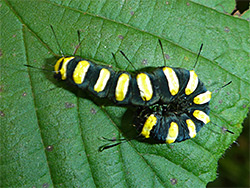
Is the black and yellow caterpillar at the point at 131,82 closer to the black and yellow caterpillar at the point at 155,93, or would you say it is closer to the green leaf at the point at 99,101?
the black and yellow caterpillar at the point at 155,93

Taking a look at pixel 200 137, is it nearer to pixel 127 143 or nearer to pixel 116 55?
pixel 127 143

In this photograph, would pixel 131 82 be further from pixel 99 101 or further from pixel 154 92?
pixel 99 101

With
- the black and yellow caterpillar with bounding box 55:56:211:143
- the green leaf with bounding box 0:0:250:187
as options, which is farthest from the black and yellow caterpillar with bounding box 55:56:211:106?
the green leaf with bounding box 0:0:250:187

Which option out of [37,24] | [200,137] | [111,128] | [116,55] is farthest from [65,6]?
[200,137]

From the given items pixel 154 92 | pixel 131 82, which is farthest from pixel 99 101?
pixel 154 92

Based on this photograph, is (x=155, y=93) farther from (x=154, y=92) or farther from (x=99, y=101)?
(x=99, y=101)

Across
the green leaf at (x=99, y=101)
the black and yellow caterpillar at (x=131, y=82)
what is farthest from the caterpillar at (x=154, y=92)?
the green leaf at (x=99, y=101)

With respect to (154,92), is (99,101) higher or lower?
lower

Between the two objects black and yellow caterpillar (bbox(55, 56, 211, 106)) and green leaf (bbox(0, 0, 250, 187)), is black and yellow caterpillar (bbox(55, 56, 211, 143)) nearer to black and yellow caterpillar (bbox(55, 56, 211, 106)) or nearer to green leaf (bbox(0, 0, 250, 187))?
black and yellow caterpillar (bbox(55, 56, 211, 106))
